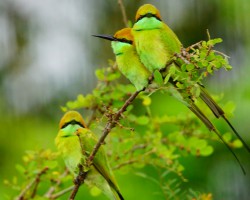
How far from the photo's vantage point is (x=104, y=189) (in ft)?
6.17

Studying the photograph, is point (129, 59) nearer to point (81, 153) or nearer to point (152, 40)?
point (152, 40)

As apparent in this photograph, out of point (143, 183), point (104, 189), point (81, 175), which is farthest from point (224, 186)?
point (81, 175)

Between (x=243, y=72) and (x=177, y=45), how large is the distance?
191 centimetres

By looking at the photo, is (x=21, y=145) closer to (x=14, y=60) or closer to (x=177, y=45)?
(x=14, y=60)

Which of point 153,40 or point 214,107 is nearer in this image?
point 214,107

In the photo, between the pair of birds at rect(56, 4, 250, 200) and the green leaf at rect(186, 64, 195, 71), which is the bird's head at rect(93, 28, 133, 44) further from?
the green leaf at rect(186, 64, 195, 71)

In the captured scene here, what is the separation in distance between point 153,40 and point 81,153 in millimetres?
323

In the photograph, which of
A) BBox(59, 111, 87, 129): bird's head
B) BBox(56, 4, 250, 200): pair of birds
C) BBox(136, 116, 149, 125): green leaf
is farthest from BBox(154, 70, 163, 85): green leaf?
BBox(136, 116, 149, 125): green leaf

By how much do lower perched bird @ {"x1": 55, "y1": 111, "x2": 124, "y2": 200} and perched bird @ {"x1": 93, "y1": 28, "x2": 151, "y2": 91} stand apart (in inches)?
6.4

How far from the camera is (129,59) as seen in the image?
1806 mm

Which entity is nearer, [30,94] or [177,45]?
[177,45]

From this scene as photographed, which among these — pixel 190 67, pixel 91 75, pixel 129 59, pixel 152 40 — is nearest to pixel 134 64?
pixel 129 59

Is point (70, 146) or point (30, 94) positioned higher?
point (70, 146)

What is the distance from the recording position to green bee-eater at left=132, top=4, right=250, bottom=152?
1.68 meters
